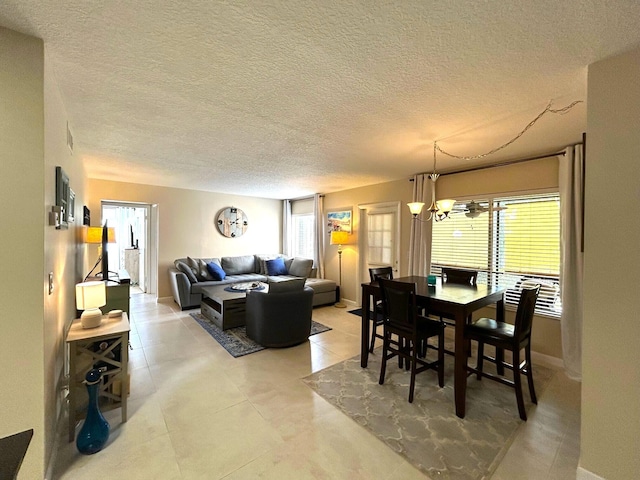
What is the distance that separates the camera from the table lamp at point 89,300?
2129mm

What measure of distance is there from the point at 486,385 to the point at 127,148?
4728 mm

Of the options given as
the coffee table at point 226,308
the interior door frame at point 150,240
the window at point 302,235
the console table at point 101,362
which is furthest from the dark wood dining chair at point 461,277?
the interior door frame at point 150,240

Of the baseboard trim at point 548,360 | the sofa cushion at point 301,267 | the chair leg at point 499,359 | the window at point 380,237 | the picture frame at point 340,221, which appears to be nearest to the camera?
the chair leg at point 499,359

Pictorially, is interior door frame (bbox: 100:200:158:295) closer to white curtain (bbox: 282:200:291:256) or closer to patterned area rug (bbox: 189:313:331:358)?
patterned area rug (bbox: 189:313:331:358)

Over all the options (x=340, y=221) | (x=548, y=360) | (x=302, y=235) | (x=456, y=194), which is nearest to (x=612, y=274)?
→ (x=548, y=360)

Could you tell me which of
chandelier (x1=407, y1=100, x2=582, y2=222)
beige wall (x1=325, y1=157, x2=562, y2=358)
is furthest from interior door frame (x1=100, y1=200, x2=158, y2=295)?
chandelier (x1=407, y1=100, x2=582, y2=222)

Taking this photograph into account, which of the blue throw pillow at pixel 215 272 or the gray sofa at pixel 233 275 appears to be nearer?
the gray sofa at pixel 233 275

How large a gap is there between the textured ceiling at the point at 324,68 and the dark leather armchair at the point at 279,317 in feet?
6.05

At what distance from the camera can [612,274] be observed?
1529mm

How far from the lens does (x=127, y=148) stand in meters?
3.26

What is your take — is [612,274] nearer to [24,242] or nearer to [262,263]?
[24,242]

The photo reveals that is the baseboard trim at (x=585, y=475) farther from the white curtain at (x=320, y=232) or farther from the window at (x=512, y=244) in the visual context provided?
the white curtain at (x=320, y=232)

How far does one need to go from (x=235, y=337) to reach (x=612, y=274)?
379 cm

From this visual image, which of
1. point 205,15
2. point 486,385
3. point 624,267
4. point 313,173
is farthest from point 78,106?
point 486,385
